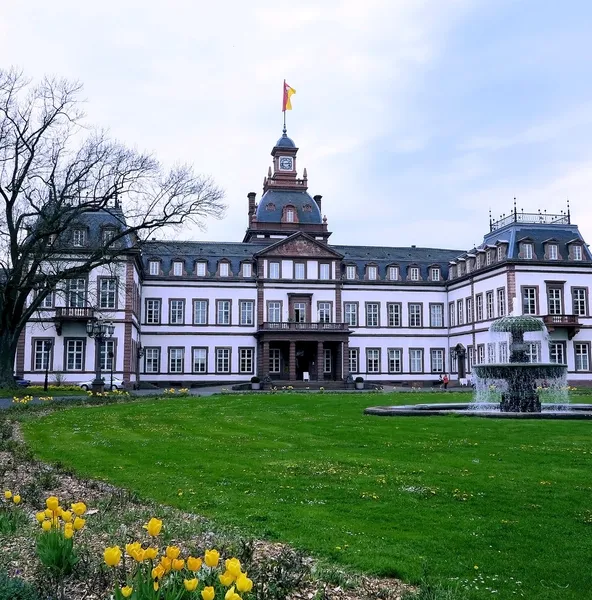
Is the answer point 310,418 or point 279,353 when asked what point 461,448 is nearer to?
point 310,418

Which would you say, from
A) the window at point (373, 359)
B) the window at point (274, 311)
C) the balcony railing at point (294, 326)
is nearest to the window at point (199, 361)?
the balcony railing at point (294, 326)

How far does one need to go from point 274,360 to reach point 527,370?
34.3 meters

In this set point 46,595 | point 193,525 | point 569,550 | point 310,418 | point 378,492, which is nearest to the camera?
point 46,595

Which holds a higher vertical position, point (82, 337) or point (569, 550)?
point (82, 337)

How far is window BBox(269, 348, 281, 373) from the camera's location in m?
54.9

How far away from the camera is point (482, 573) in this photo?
6012 mm

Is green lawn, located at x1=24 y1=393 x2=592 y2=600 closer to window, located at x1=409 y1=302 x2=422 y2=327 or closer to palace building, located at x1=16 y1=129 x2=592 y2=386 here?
palace building, located at x1=16 y1=129 x2=592 y2=386

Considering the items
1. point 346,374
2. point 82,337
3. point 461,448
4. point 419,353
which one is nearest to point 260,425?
point 461,448

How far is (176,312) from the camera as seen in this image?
54.7 meters

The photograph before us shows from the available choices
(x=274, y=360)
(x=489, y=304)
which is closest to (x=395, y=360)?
(x=489, y=304)

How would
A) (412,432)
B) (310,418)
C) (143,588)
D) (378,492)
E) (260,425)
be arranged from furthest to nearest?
(310,418), (260,425), (412,432), (378,492), (143,588)

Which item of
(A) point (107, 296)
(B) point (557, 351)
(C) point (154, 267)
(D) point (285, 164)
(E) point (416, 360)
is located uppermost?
(D) point (285, 164)

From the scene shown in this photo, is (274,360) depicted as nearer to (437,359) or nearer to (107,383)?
(437,359)

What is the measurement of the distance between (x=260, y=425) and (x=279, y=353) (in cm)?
Answer: 3629
